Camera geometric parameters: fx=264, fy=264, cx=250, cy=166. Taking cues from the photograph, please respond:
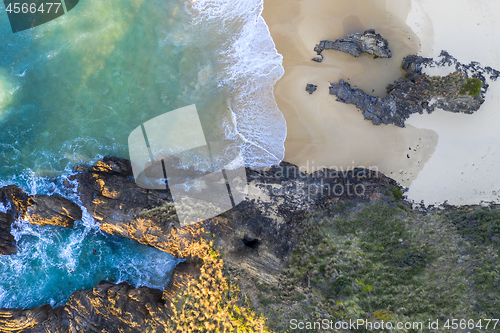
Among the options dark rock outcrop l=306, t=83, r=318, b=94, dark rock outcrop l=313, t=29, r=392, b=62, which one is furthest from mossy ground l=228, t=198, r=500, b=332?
dark rock outcrop l=313, t=29, r=392, b=62

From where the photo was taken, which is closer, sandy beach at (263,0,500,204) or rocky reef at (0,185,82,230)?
sandy beach at (263,0,500,204)

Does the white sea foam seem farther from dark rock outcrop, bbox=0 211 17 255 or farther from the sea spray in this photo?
dark rock outcrop, bbox=0 211 17 255

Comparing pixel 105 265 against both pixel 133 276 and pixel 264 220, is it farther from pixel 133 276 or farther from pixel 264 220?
pixel 264 220

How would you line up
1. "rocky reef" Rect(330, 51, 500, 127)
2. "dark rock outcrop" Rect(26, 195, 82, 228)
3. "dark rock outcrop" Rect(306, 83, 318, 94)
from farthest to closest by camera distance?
"dark rock outcrop" Rect(26, 195, 82, 228)
"dark rock outcrop" Rect(306, 83, 318, 94)
"rocky reef" Rect(330, 51, 500, 127)

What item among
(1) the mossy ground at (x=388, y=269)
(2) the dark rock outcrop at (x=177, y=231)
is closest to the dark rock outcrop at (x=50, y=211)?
(2) the dark rock outcrop at (x=177, y=231)

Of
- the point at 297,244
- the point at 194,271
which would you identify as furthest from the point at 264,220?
the point at 194,271

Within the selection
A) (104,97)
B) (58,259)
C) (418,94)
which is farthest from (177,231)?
(418,94)

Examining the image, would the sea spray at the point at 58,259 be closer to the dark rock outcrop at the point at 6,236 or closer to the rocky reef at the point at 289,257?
the dark rock outcrop at the point at 6,236
